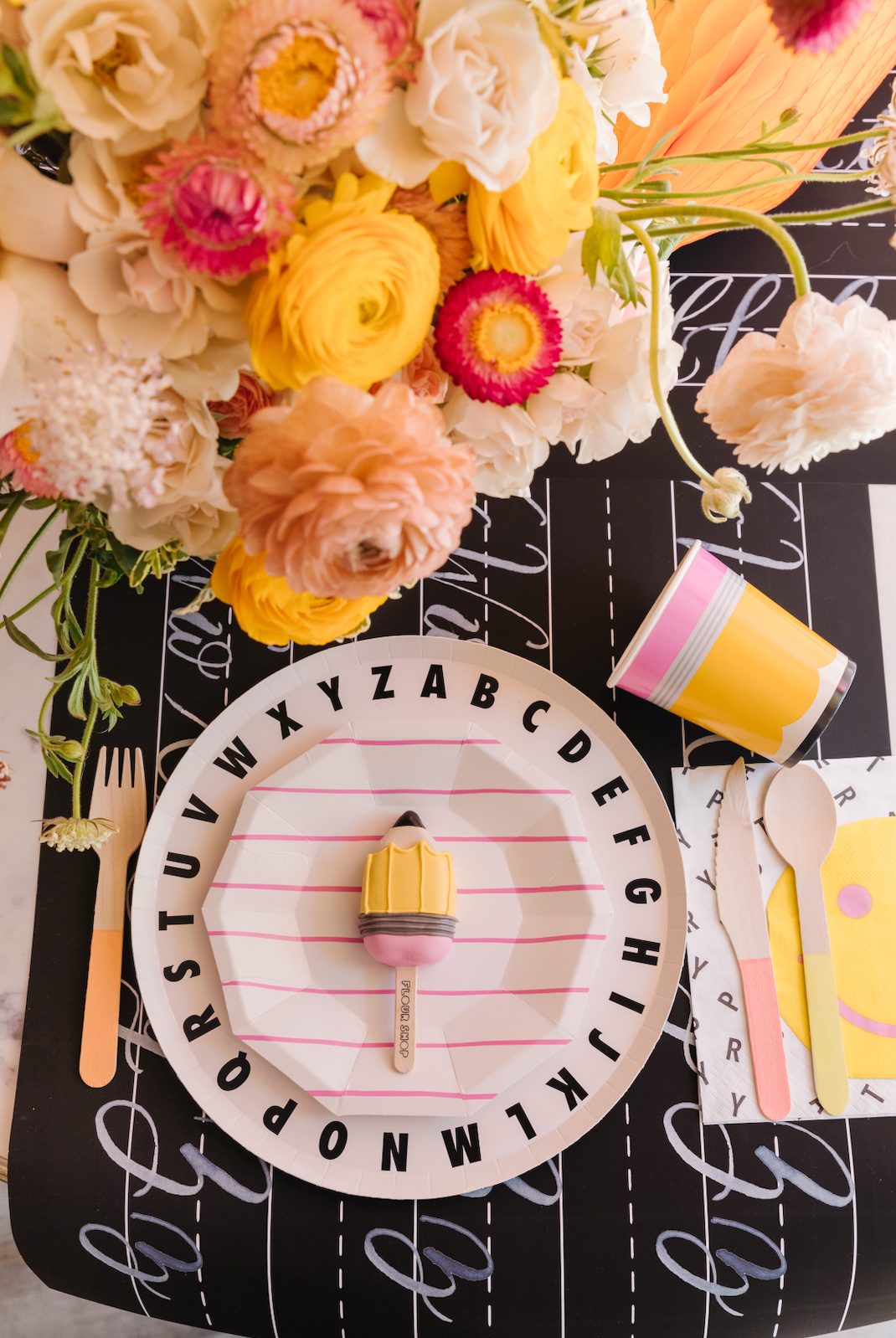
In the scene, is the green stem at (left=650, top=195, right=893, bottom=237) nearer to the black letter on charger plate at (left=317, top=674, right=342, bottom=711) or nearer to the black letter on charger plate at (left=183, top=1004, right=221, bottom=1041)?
the black letter on charger plate at (left=317, top=674, right=342, bottom=711)

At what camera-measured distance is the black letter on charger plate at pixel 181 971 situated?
82 centimetres

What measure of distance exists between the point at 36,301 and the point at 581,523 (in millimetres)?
658

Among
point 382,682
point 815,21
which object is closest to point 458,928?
point 382,682

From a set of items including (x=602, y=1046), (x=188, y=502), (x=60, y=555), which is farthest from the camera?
(x=602, y=1046)

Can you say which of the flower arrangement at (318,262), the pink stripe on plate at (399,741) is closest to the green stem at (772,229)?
the flower arrangement at (318,262)

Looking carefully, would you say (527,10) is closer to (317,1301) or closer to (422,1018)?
(422,1018)

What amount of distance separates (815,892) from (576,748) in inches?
10.8

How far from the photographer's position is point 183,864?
84 centimetres

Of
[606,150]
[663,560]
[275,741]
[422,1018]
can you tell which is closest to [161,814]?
[275,741]

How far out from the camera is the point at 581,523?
0.90 metres

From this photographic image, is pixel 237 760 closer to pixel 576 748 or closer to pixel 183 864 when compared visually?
pixel 183 864

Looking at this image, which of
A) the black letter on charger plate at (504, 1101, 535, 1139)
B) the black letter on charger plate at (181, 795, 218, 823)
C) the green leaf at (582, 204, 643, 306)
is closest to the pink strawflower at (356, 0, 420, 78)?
the green leaf at (582, 204, 643, 306)

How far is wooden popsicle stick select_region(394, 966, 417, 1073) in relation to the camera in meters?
0.77

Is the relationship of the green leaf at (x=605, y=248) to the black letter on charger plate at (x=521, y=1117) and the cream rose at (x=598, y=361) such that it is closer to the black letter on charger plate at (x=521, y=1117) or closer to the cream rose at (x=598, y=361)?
the cream rose at (x=598, y=361)
